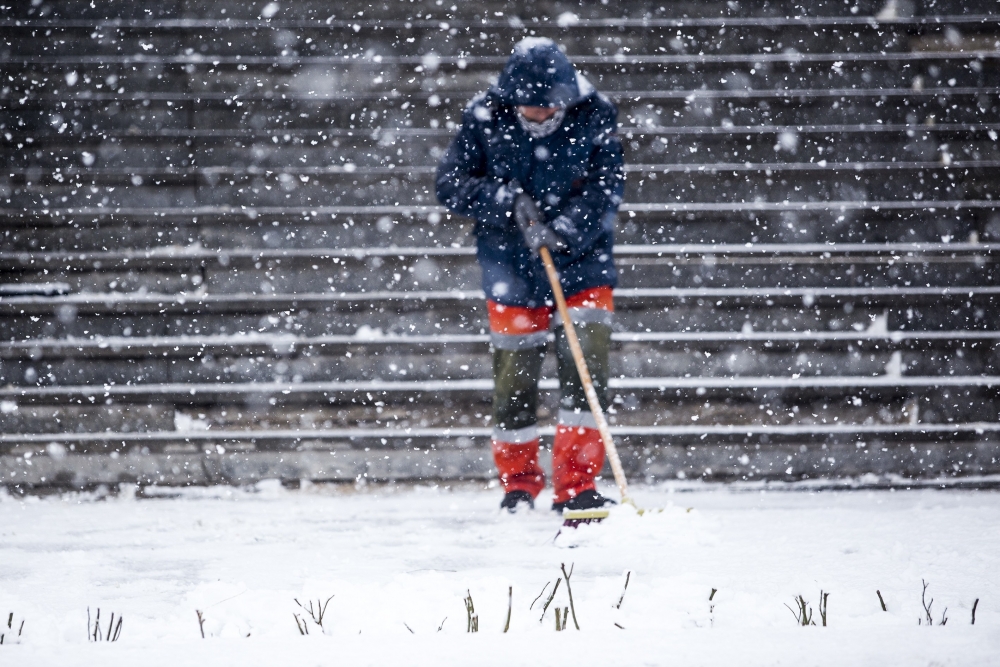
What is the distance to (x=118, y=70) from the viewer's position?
4273mm

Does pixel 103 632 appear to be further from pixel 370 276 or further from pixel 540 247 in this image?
pixel 370 276

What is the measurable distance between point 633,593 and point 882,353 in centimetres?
239

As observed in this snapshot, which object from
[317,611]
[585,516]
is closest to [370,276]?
[585,516]

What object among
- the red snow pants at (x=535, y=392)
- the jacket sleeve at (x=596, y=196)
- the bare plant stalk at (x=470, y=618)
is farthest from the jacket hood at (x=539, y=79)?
the bare plant stalk at (x=470, y=618)

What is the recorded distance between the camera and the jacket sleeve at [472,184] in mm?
3559

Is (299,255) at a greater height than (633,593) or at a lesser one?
greater

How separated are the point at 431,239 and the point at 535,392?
1000 mm

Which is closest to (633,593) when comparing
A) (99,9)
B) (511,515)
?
(511,515)

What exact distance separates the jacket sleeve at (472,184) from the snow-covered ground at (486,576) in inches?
48.2

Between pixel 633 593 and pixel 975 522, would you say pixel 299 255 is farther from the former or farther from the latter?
pixel 975 522

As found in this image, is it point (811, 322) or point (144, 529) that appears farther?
point (811, 322)

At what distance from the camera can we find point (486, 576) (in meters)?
2.78

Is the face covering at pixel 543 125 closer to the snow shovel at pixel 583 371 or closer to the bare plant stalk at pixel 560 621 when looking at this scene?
the snow shovel at pixel 583 371

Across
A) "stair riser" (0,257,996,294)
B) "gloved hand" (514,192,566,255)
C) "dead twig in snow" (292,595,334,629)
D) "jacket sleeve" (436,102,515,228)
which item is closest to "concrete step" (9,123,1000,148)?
"stair riser" (0,257,996,294)
